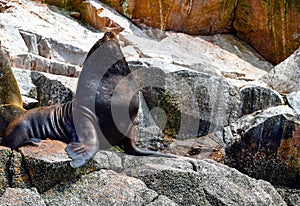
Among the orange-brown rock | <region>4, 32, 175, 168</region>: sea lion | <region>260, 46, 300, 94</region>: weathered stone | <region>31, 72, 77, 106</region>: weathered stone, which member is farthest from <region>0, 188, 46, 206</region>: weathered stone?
the orange-brown rock

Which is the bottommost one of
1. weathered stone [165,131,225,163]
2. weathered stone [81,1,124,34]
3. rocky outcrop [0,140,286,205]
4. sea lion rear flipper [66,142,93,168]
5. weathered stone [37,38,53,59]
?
weathered stone [165,131,225,163]

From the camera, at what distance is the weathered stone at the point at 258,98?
7.71m

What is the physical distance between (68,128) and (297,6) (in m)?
8.95

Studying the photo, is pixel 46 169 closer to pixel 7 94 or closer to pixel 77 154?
pixel 77 154

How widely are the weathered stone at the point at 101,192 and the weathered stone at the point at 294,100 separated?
3969 mm

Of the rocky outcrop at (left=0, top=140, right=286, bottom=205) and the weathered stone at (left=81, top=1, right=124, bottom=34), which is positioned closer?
the rocky outcrop at (left=0, top=140, right=286, bottom=205)

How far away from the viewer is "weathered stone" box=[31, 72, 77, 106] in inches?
262

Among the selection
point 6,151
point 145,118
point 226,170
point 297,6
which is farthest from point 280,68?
point 6,151

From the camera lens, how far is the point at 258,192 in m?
4.50

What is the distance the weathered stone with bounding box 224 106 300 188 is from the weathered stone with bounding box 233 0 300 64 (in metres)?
5.02

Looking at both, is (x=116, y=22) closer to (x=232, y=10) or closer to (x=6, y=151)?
(x=232, y=10)

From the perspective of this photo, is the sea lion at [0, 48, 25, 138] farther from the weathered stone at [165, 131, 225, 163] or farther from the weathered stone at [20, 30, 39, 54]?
the weathered stone at [20, 30, 39, 54]

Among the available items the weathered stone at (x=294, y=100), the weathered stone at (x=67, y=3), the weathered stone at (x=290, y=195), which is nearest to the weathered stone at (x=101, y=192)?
the weathered stone at (x=290, y=195)

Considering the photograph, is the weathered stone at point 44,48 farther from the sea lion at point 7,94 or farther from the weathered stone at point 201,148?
the sea lion at point 7,94
